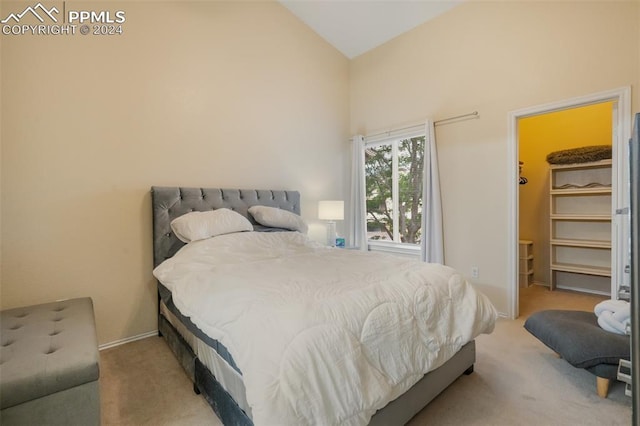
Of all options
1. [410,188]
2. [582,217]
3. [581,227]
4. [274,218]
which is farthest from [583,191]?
[274,218]

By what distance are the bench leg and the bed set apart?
2.17 ft

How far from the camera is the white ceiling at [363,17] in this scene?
328 centimetres

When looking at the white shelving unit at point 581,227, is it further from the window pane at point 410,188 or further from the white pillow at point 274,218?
the white pillow at point 274,218

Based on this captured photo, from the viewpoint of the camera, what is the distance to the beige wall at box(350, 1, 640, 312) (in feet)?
7.87

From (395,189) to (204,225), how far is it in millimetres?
2718

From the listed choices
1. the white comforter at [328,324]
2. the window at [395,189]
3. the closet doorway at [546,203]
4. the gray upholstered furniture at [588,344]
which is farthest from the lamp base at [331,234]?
the gray upholstered furniture at [588,344]

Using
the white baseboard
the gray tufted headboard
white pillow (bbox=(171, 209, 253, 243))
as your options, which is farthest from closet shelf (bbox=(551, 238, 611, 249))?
the white baseboard

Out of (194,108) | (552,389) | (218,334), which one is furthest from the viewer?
(194,108)

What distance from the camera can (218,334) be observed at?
4.19 feet

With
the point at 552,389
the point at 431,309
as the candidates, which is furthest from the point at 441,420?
the point at 552,389

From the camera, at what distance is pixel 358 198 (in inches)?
165

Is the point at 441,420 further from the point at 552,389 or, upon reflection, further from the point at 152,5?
the point at 152,5

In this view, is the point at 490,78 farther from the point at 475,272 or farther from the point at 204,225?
the point at 204,225

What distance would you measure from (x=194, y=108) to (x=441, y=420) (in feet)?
10.2
